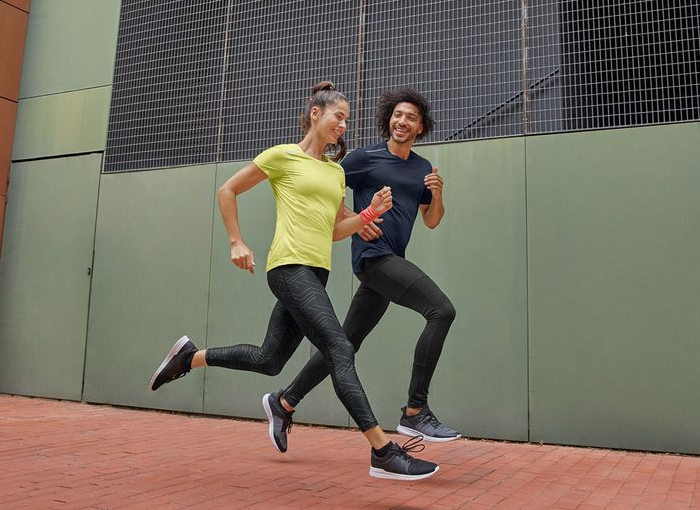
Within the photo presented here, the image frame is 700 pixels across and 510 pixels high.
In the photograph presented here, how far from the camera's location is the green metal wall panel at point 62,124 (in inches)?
288

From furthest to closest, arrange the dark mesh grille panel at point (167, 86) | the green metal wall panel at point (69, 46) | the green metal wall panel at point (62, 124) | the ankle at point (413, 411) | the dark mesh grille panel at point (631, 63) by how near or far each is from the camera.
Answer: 1. the green metal wall panel at point (69, 46)
2. the green metal wall panel at point (62, 124)
3. the dark mesh grille panel at point (167, 86)
4. the dark mesh grille panel at point (631, 63)
5. the ankle at point (413, 411)

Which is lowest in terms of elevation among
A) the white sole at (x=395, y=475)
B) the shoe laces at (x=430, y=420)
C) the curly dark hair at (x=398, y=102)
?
the white sole at (x=395, y=475)

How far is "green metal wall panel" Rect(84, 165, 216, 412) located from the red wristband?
11.4ft

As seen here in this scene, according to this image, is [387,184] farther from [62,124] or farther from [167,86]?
[62,124]

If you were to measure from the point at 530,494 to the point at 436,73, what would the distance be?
3902mm

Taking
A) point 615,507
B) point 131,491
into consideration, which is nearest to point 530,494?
point 615,507

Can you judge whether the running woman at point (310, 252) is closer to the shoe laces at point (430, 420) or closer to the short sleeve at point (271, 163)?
the short sleeve at point (271, 163)

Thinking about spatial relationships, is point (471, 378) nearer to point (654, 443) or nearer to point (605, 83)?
point (654, 443)

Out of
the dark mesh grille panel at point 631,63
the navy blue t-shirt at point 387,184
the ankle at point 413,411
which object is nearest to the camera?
the ankle at point 413,411

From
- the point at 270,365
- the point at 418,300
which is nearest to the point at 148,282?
the point at 270,365

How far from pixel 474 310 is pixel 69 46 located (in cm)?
582

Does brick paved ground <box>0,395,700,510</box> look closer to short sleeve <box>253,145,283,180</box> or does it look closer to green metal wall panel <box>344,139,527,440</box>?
green metal wall panel <box>344,139,527,440</box>

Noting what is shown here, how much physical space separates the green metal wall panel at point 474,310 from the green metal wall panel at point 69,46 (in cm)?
424

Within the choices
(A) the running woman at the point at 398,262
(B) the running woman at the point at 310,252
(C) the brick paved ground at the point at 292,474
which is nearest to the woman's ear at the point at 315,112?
(B) the running woman at the point at 310,252
